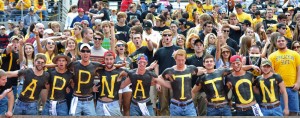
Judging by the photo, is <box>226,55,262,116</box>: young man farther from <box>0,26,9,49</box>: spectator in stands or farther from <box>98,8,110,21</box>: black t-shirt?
<box>98,8,110,21</box>: black t-shirt

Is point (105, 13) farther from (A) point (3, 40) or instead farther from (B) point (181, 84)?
(B) point (181, 84)

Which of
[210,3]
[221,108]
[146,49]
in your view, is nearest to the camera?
[221,108]

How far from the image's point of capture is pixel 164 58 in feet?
54.2

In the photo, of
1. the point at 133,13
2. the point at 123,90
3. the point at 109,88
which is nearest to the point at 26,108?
the point at 109,88

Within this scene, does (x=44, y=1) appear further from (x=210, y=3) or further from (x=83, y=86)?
(x=83, y=86)

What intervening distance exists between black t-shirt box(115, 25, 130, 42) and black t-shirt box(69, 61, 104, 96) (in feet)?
14.2

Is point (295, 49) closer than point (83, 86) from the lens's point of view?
No

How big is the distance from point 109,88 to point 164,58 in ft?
5.95

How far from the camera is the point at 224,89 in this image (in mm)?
15117

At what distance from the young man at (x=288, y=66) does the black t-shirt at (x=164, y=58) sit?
196 centimetres

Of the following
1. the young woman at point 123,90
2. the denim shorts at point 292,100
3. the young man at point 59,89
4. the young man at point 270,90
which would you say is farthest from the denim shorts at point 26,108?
the denim shorts at point 292,100

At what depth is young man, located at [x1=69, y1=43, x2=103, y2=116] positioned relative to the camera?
15.0 metres

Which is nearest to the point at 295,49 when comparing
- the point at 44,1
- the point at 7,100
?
the point at 7,100

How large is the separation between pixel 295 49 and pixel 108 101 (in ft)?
14.2
